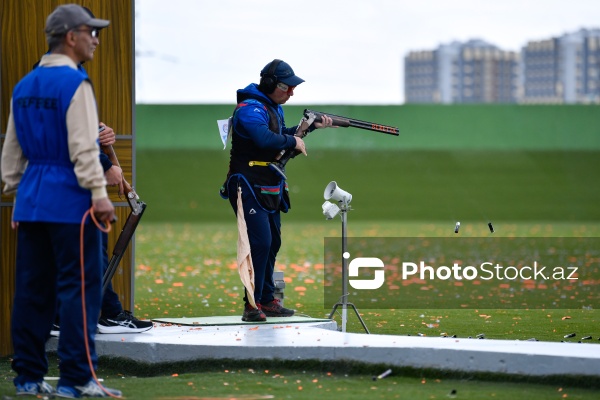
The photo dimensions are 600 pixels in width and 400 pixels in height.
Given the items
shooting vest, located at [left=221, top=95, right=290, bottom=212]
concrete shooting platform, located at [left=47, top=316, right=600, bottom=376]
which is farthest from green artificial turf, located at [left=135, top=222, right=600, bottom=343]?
concrete shooting platform, located at [left=47, top=316, right=600, bottom=376]

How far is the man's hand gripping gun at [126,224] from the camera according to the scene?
7.50 metres

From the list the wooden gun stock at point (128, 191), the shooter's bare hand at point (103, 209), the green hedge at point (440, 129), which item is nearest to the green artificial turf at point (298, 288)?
the wooden gun stock at point (128, 191)

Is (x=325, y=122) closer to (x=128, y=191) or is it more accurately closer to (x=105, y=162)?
(x=128, y=191)

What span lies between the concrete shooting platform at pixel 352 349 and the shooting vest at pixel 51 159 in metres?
1.55

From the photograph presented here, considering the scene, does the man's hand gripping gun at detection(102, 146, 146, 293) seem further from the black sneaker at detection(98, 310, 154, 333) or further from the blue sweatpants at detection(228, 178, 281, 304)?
the blue sweatpants at detection(228, 178, 281, 304)

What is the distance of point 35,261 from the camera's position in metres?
5.73

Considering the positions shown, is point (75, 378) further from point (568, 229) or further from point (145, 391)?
point (568, 229)

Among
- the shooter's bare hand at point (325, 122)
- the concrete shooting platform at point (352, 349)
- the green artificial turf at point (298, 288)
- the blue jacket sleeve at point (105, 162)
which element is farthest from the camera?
the green artificial turf at point (298, 288)

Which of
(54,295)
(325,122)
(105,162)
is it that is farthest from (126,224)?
(54,295)

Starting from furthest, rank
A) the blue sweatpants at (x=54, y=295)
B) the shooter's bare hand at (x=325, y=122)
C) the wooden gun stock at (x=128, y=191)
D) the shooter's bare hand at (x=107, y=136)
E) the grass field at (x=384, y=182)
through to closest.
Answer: the grass field at (x=384, y=182), the shooter's bare hand at (x=325, y=122), the wooden gun stock at (x=128, y=191), the shooter's bare hand at (x=107, y=136), the blue sweatpants at (x=54, y=295)

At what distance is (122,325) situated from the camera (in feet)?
24.3

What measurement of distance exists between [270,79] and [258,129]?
1.35 ft

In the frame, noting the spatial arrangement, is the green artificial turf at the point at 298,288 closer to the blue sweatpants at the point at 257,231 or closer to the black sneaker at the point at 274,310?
the black sneaker at the point at 274,310

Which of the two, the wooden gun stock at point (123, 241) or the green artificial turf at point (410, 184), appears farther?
the green artificial turf at point (410, 184)
